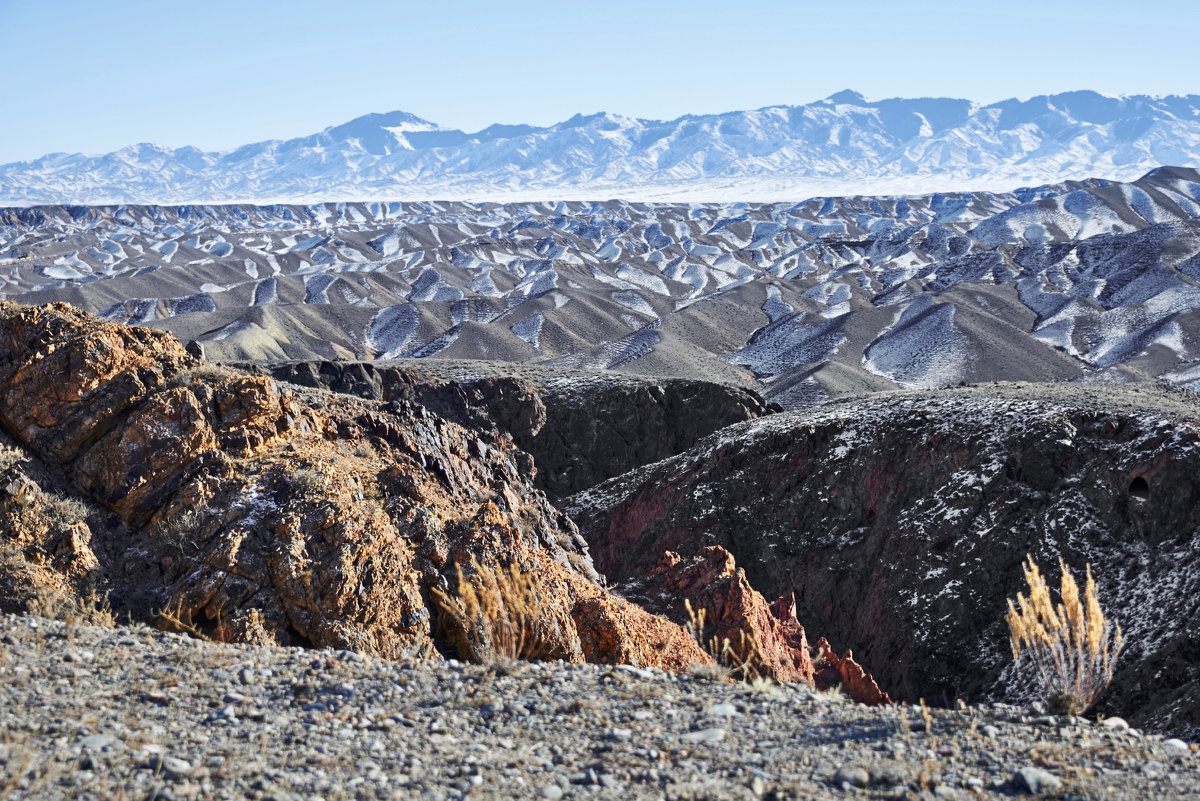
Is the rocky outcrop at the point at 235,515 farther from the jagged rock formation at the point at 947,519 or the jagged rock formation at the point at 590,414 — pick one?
the jagged rock formation at the point at 590,414

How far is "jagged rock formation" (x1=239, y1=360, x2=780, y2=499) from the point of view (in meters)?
30.2

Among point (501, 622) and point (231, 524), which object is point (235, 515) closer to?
point (231, 524)

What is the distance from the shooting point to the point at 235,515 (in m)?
8.67

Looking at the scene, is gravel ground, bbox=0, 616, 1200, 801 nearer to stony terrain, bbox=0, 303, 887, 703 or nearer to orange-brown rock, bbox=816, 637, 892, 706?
stony terrain, bbox=0, 303, 887, 703

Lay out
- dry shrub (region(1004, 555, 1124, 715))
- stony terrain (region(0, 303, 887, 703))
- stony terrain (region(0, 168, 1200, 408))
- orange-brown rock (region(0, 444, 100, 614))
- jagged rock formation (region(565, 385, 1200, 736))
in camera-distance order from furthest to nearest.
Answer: stony terrain (region(0, 168, 1200, 408)), jagged rock formation (region(565, 385, 1200, 736)), stony terrain (region(0, 303, 887, 703)), orange-brown rock (region(0, 444, 100, 614)), dry shrub (region(1004, 555, 1124, 715))

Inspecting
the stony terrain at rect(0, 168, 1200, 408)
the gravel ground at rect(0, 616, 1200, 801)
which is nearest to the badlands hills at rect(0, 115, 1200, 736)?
the stony terrain at rect(0, 168, 1200, 408)

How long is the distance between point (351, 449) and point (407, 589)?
152 inches

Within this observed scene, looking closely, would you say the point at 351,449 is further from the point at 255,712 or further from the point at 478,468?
the point at 255,712

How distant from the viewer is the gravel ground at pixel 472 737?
15.5ft

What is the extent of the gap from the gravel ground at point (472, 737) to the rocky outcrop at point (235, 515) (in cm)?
160

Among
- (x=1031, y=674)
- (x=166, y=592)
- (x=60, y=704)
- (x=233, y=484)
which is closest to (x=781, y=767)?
(x=60, y=704)

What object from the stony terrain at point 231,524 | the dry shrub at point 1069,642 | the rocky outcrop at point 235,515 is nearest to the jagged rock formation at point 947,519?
the stony terrain at point 231,524

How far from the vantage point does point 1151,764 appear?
5.22 meters

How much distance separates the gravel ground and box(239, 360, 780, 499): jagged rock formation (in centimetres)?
2279
